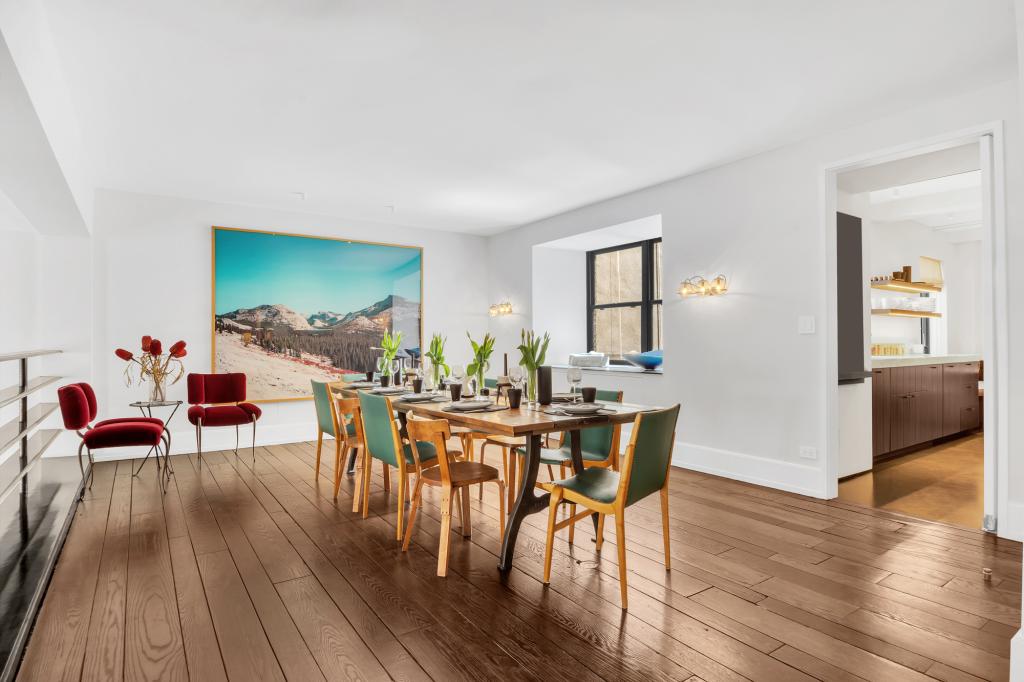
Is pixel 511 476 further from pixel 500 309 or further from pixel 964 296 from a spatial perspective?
pixel 964 296

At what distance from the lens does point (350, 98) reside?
3.32m

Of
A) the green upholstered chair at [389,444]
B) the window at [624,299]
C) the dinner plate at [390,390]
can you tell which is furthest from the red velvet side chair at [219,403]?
the window at [624,299]

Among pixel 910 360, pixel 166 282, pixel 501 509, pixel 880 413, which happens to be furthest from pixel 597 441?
pixel 166 282

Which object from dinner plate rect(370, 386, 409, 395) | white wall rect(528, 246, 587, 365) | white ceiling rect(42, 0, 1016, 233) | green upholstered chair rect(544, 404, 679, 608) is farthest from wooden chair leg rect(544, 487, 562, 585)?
white wall rect(528, 246, 587, 365)

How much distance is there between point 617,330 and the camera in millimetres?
6961

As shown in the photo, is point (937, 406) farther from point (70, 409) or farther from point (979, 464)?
point (70, 409)

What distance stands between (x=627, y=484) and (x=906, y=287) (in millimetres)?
5876

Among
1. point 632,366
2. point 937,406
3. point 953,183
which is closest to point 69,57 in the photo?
point 632,366

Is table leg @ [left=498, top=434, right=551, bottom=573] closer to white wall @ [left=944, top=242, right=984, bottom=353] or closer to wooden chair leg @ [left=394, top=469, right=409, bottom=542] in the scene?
wooden chair leg @ [left=394, top=469, right=409, bottom=542]

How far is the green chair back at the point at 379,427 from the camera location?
9.59ft

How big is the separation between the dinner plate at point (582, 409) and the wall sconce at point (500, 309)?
437cm

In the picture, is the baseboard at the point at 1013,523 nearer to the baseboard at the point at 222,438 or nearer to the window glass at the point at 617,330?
the window glass at the point at 617,330

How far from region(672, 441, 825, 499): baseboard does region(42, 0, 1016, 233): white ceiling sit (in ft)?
8.04

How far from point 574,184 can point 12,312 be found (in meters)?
4.99
